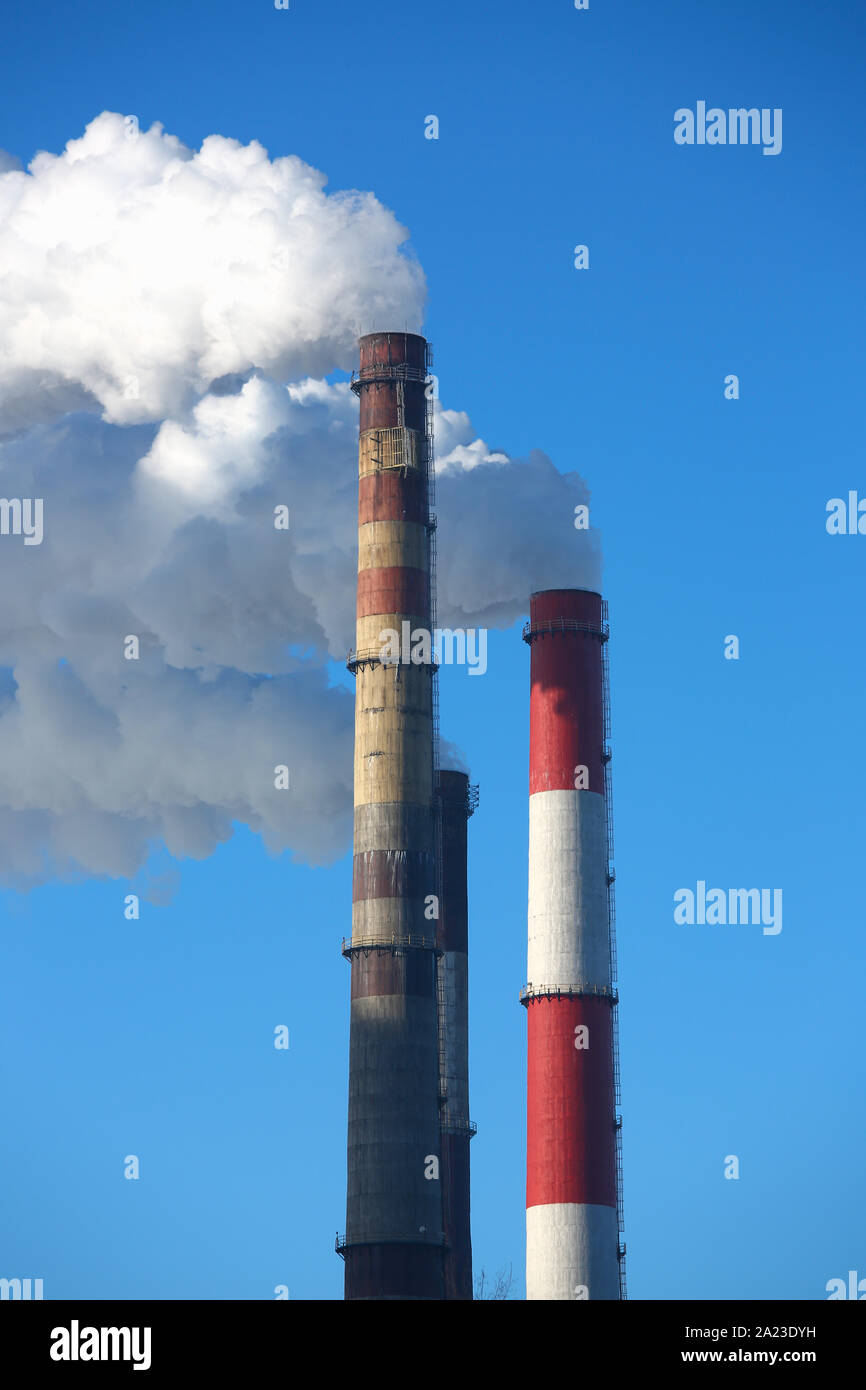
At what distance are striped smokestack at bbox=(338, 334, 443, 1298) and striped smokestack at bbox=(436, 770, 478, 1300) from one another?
4.90 meters

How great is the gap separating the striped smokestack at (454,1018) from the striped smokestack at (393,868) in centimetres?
490

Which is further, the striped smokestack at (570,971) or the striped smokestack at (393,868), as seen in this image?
the striped smokestack at (570,971)

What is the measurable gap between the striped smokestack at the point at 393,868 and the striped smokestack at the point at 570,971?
3.17m

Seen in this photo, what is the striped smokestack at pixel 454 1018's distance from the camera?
59.7 meters

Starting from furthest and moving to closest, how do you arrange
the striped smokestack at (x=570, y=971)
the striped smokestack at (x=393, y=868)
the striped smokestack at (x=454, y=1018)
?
the striped smokestack at (x=454, y=1018)
the striped smokestack at (x=570, y=971)
the striped smokestack at (x=393, y=868)

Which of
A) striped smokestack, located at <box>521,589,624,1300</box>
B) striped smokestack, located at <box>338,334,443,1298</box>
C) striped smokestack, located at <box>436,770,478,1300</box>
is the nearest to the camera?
striped smokestack, located at <box>338,334,443,1298</box>

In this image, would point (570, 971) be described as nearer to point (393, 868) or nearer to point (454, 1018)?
point (393, 868)

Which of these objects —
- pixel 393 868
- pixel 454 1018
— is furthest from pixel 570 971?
pixel 454 1018

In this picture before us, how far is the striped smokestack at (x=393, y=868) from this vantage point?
5225 cm

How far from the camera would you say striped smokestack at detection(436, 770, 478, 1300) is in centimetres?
5972

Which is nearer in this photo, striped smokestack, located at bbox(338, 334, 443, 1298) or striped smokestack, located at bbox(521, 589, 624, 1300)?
striped smokestack, located at bbox(338, 334, 443, 1298)

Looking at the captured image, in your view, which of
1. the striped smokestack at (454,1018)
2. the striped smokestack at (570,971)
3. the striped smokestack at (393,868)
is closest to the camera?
the striped smokestack at (393,868)
